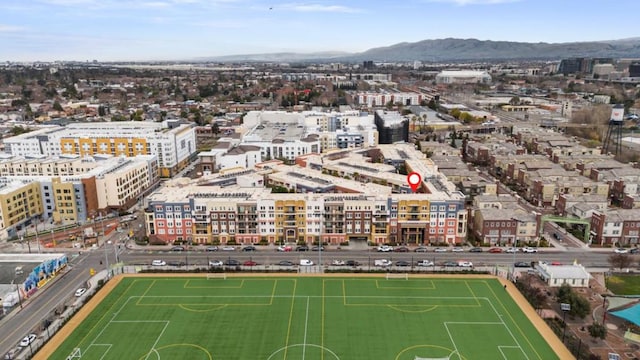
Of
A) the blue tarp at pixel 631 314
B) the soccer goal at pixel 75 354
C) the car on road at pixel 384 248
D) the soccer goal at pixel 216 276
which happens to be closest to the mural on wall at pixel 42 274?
the soccer goal at pixel 75 354

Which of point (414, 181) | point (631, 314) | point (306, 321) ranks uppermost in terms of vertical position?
point (414, 181)

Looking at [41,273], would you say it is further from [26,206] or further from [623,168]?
[623,168]

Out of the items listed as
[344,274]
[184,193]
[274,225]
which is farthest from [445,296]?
[184,193]

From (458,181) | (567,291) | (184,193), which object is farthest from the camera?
(458,181)

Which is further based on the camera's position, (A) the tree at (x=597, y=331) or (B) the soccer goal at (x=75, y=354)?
(A) the tree at (x=597, y=331)

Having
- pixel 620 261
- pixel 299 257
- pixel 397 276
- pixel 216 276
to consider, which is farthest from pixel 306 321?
pixel 620 261

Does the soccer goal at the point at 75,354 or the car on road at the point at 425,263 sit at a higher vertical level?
the car on road at the point at 425,263

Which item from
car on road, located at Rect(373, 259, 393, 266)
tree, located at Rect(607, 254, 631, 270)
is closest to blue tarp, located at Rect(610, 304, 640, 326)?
tree, located at Rect(607, 254, 631, 270)

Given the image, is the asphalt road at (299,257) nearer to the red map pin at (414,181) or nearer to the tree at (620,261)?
the tree at (620,261)

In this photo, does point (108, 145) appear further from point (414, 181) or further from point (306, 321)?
point (306, 321)
